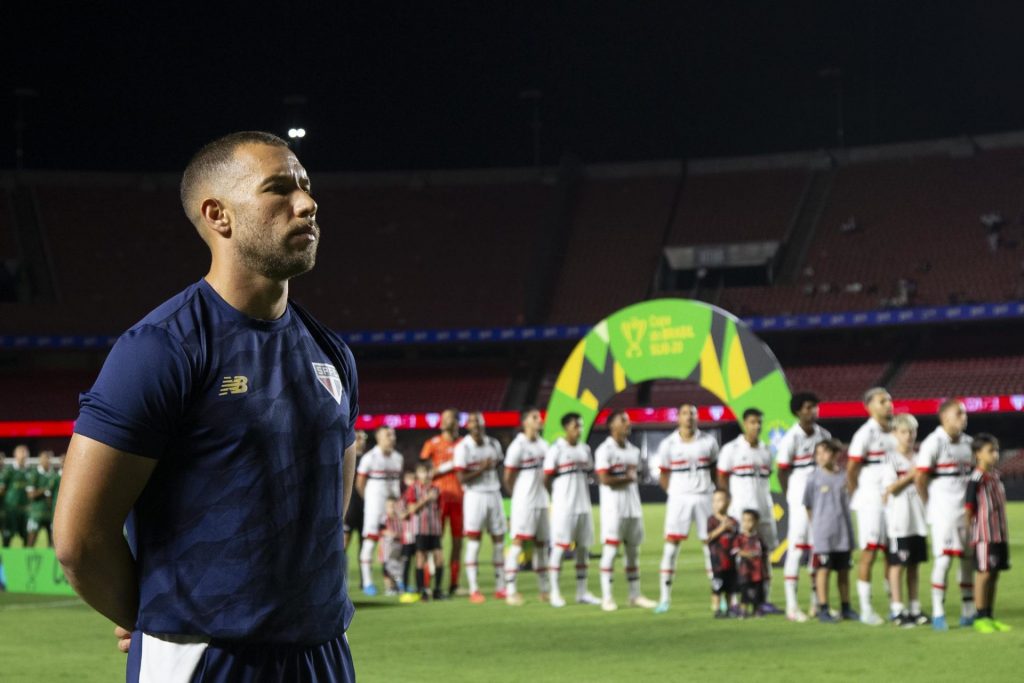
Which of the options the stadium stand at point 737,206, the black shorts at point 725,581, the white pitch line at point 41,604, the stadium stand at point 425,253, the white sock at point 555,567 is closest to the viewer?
the black shorts at point 725,581

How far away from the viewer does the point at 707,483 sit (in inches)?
567

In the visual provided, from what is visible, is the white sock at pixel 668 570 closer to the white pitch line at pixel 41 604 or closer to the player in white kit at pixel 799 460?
the player in white kit at pixel 799 460

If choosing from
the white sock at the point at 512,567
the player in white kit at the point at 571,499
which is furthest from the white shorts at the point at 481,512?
the player in white kit at the point at 571,499

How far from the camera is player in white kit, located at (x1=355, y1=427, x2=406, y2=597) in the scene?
1675 centimetres

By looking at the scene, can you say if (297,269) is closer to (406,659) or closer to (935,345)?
(406,659)

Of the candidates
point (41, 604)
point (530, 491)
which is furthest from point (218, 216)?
point (41, 604)

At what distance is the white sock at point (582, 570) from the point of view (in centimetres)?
1475

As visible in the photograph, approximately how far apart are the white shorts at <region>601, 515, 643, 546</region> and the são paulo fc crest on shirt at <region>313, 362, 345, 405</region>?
38.0 ft

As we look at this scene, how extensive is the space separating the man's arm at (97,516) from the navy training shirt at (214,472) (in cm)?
4

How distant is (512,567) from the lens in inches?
580

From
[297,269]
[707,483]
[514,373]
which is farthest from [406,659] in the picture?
[514,373]

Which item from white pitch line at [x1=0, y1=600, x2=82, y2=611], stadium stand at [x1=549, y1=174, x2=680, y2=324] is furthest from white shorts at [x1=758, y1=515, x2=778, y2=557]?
stadium stand at [x1=549, y1=174, x2=680, y2=324]

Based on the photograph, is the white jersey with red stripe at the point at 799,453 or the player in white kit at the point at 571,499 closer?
the white jersey with red stripe at the point at 799,453

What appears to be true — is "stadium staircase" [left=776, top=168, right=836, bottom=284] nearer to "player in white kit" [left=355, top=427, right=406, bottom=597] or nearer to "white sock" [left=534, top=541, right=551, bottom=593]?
"player in white kit" [left=355, top=427, right=406, bottom=597]
